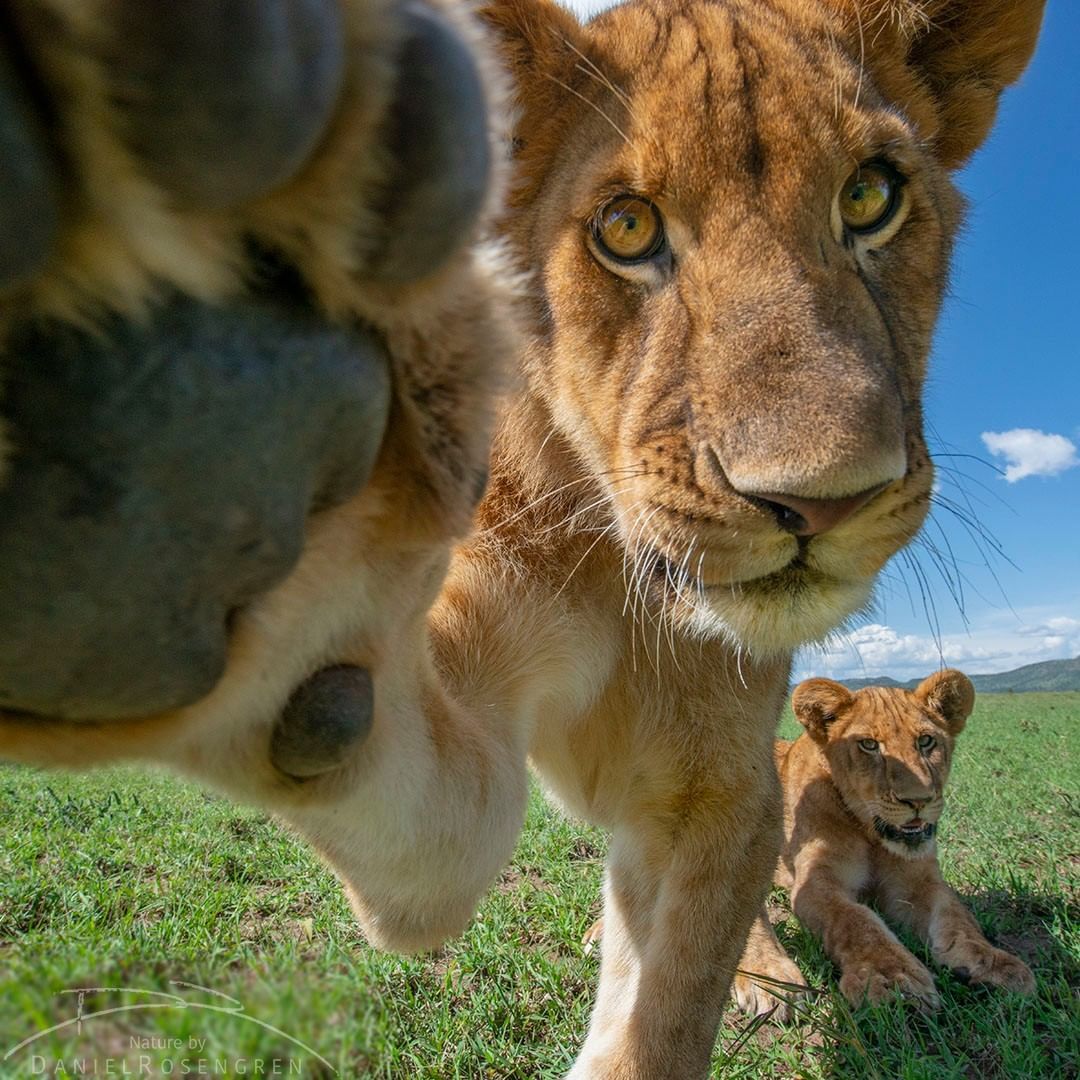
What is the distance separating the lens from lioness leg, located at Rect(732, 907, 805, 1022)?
2.84 metres

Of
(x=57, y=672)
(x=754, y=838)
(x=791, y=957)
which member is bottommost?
(x=791, y=957)

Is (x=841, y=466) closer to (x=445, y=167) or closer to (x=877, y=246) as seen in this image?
(x=877, y=246)

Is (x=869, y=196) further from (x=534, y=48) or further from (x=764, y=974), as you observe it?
(x=764, y=974)

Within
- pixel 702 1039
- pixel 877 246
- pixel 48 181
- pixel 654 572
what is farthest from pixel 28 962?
pixel 877 246

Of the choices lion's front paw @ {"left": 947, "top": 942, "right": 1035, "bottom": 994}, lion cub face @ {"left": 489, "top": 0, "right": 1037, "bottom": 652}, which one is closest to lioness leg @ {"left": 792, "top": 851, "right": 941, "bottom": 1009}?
lion's front paw @ {"left": 947, "top": 942, "right": 1035, "bottom": 994}

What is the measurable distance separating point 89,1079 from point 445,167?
60 cm

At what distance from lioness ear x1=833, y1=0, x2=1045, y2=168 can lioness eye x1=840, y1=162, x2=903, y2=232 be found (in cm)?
41

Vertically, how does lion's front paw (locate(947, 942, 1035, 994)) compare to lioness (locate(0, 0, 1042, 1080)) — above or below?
below

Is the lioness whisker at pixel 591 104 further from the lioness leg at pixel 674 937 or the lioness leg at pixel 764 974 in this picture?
the lioness leg at pixel 764 974

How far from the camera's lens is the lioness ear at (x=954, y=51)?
97.0 inches

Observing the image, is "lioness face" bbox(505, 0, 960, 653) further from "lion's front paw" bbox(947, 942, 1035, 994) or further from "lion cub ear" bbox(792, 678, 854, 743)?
"lion cub ear" bbox(792, 678, 854, 743)

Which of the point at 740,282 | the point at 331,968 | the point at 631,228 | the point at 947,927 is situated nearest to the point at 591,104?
the point at 631,228

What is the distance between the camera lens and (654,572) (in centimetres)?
209

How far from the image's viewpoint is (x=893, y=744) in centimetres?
438
